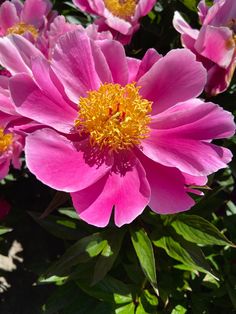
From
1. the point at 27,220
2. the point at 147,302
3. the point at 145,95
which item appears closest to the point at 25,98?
the point at 145,95

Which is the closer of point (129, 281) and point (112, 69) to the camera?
point (112, 69)

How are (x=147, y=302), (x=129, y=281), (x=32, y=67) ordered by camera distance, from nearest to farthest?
(x=32, y=67)
(x=147, y=302)
(x=129, y=281)

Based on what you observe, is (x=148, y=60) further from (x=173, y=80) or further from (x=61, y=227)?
(x=61, y=227)

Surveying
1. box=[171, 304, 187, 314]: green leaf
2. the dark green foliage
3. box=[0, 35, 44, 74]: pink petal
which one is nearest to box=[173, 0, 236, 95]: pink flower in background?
the dark green foliage

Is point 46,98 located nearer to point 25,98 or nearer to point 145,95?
point 25,98

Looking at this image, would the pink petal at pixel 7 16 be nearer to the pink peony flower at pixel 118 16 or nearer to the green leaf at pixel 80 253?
the pink peony flower at pixel 118 16

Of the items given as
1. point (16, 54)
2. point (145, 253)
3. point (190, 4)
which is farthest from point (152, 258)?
point (190, 4)
